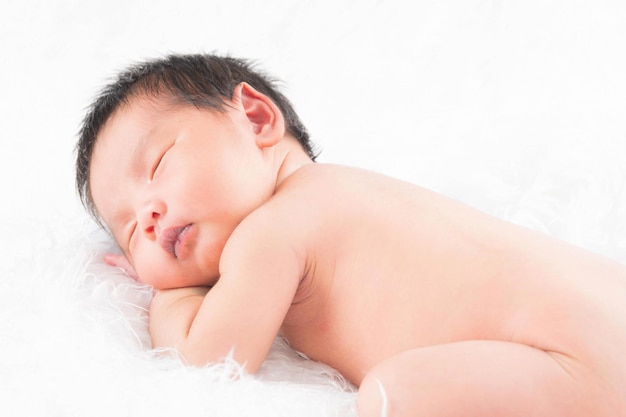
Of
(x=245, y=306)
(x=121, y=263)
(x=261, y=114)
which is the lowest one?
(x=121, y=263)

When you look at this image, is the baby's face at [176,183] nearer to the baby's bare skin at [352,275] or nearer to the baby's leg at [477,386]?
the baby's bare skin at [352,275]

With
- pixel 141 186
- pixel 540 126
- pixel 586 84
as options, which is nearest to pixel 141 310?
pixel 141 186

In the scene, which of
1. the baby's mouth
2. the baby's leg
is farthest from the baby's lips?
the baby's leg

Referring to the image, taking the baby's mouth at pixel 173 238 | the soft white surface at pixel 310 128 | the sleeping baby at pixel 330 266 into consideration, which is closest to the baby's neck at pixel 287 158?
the sleeping baby at pixel 330 266

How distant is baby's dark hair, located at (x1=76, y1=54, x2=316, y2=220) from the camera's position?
168 centimetres

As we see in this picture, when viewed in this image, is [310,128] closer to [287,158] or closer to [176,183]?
[287,158]

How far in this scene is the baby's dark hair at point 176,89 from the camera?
1682 mm

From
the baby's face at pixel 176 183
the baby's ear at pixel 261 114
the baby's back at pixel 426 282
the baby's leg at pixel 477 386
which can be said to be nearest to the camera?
the baby's leg at pixel 477 386

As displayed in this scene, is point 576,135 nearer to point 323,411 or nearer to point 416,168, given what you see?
point 416,168

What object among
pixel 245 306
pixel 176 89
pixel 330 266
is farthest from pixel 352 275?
pixel 176 89

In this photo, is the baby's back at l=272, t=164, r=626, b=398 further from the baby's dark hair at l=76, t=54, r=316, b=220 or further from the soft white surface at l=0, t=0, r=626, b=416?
the baby's dark hair at l=76, t=54, r=316, b=220

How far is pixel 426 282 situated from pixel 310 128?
1.10 m

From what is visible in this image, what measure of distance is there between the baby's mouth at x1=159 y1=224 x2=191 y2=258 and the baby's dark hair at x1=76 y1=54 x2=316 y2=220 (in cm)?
24

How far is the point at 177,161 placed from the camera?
5.20 feet
